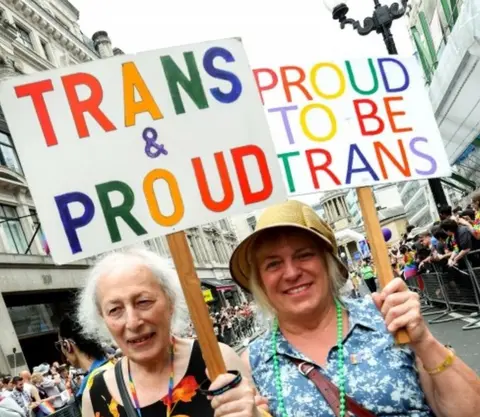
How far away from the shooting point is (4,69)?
877 inches

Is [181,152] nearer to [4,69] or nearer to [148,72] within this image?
[148,72]

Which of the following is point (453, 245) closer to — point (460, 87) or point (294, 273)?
point (460, 87)

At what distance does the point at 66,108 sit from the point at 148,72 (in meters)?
0.35

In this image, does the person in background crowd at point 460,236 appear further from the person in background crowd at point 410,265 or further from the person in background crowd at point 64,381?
the person in background crowd at point 64,381

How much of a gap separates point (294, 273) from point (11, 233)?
1946 centimetres

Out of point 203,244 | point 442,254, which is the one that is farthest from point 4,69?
point 203,244

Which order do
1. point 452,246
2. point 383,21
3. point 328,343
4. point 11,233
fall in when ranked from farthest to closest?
point 11,233
point 452,246
point 383,21
point 328,343

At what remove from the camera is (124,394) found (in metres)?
2.31

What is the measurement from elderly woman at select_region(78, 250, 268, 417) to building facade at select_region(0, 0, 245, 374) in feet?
36.6

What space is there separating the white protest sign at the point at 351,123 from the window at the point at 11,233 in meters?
17.8

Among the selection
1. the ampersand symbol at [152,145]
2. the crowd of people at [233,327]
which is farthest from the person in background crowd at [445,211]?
the crowd of people at [233,327]

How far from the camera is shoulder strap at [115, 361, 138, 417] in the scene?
2.25 meters

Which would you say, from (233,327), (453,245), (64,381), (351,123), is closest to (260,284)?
(351,123)

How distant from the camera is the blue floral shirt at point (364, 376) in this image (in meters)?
1.86
